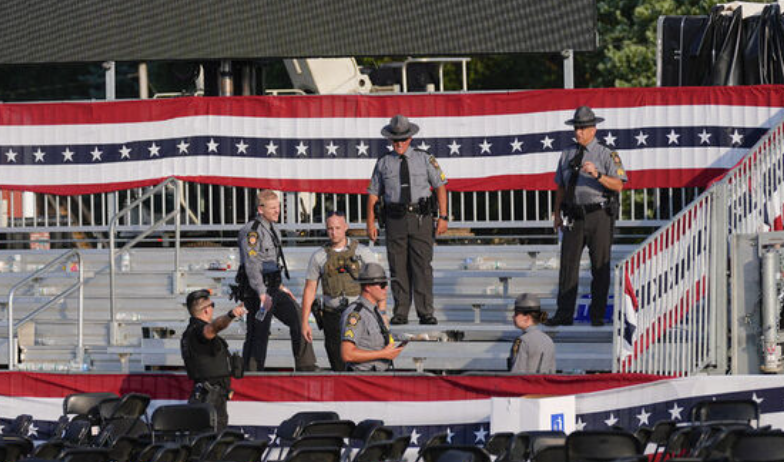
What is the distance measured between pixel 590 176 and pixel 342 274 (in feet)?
7.21

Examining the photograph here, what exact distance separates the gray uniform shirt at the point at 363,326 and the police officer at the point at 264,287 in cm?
99

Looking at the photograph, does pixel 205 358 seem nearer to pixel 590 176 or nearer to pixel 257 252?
pixel 257 252

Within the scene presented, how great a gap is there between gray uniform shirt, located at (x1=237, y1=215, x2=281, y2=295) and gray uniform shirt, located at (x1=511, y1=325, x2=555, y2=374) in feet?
7.06

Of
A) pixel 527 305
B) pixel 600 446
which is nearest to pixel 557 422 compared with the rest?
pixel 527 305

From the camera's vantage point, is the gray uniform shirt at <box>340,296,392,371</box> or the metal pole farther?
the metal pole

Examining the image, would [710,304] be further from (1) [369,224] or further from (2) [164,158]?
(2) [164,158]

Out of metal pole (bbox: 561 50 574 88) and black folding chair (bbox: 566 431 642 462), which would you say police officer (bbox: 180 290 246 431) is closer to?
black folding chair (bbox: 566 431 642 462)

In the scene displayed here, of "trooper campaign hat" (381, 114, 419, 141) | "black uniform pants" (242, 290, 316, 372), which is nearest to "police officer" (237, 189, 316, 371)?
"black uniform pants" (242, 290, 316, 372)

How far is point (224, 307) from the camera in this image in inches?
731

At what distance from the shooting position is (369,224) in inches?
656

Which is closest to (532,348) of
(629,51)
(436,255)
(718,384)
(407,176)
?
Answer: (718,384)

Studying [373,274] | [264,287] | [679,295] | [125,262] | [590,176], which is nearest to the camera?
[373,274]

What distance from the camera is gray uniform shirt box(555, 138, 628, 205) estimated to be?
634 inches

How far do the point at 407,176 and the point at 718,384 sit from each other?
3375 millimetres
